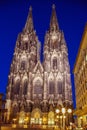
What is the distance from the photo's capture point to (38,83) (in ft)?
178

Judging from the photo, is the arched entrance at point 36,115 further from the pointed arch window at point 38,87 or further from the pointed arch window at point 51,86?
the pointed arch window at point 51,86

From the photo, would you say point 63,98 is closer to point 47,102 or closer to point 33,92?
point 47,102

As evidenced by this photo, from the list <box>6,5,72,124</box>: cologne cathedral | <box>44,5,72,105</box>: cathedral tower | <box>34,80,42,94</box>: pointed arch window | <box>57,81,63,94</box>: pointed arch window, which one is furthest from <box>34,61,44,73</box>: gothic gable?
<box>57,81,63,94</box>: pointed arch window

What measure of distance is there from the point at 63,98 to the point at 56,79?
6.31 meters

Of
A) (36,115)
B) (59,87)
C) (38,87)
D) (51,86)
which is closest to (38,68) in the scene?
(38,87)

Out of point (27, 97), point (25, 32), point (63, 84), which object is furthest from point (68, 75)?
point (25, 32)

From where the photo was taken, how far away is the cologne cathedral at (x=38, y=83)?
4944 cm

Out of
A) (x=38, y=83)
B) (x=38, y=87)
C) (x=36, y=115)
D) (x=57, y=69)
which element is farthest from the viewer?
(x=57, y=69)

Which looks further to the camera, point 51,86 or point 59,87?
point 51,86

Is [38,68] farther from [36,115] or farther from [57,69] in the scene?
[36,115]

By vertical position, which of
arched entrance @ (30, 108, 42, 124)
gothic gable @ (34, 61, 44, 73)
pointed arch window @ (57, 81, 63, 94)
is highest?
gothic gable @ (34, 61, 44, 73)

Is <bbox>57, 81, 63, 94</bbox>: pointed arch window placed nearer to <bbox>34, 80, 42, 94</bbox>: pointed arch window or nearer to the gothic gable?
<bbox>34, 80, 42, 94</bbox>: pointed arch window

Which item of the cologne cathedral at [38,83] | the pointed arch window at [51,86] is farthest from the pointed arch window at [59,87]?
the pointed arch window at [51,86]

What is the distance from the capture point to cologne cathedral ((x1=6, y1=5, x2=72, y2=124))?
4944 centimetres
